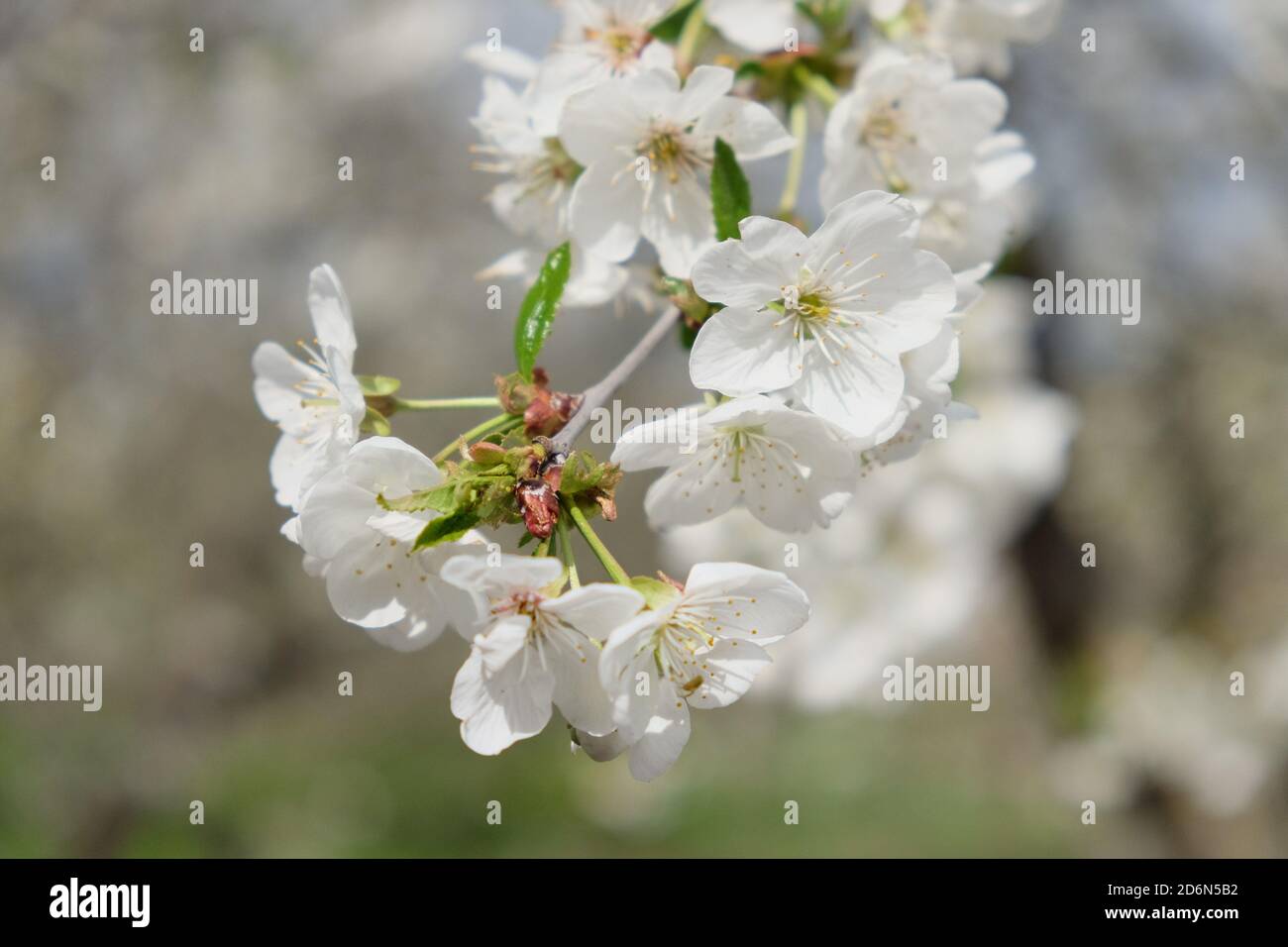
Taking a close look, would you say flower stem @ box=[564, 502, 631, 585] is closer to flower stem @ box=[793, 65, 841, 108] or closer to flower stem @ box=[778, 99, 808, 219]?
flower stem @ box=[778, 99, 808, 219]

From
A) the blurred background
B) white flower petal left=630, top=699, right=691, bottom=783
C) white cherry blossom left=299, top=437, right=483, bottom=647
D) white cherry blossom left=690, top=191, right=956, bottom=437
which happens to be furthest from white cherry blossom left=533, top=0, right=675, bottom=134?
the blurred background

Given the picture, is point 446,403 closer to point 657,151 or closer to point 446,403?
point 446,403

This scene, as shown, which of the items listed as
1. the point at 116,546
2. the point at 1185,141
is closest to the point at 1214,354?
the point at 1185,141

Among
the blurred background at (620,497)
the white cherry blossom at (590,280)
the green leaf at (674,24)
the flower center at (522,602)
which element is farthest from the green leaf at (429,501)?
the blurred background at (620,497)

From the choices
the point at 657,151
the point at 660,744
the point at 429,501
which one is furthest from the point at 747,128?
the point at 660,744

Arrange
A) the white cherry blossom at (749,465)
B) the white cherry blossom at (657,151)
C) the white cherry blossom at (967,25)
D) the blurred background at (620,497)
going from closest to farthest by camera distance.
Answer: the white cherry blossom at (749,465)
the white cherry blossom at (657,151)
the white cherry blossom at (967,25)
the blurred background at (620,497)

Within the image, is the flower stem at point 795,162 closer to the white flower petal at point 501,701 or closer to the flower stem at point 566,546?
the flower stem at point 566,546
